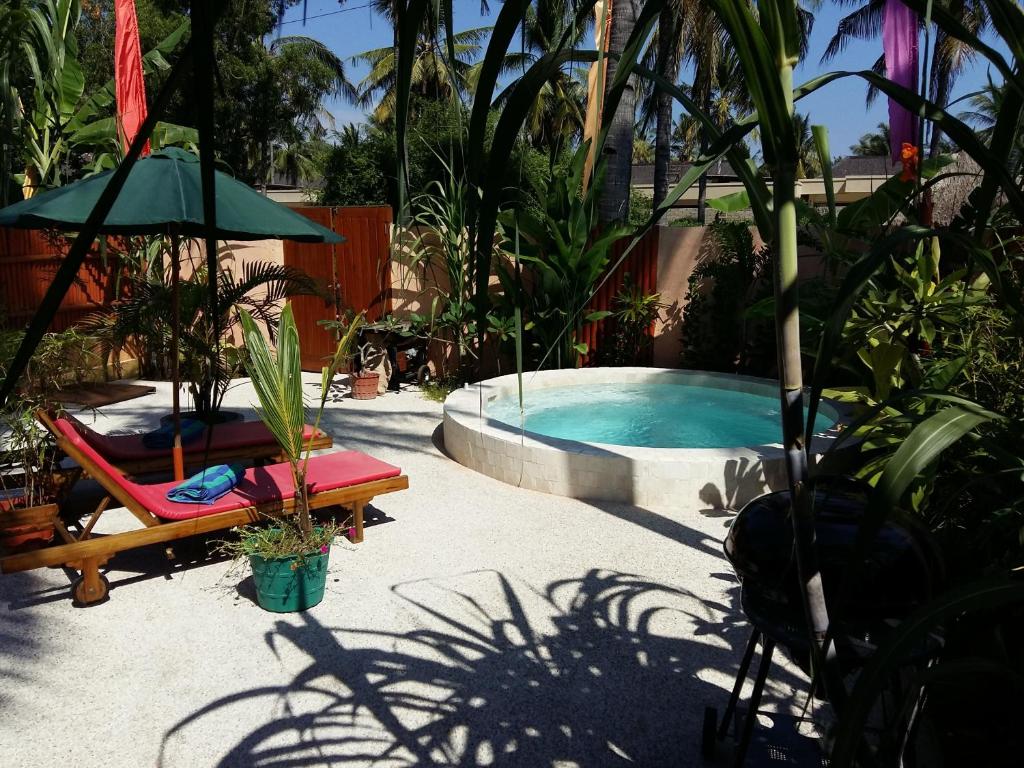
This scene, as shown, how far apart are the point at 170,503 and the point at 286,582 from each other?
3.17 feet

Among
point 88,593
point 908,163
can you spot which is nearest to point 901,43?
point 908,163

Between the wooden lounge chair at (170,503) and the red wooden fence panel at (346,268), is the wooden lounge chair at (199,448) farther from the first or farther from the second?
the red wooden fence panel at (346,268)

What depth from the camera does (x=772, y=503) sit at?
199 centimetres

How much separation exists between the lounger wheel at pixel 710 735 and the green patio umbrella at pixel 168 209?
11.4 ft

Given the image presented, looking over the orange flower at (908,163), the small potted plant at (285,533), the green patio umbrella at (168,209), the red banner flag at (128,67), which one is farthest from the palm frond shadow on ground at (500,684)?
the red banner flag at (128,67)

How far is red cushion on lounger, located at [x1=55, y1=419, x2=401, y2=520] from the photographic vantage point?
13.8ft

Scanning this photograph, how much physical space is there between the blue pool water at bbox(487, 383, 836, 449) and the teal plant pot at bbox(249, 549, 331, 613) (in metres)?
3.87

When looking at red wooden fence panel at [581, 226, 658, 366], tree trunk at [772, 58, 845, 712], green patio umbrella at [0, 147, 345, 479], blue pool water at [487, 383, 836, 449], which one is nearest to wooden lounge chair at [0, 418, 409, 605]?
green patio umbrella at [0, 147, 345, 479]

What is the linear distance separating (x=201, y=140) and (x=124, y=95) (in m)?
9.75

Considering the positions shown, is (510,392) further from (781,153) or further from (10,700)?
(781,153)

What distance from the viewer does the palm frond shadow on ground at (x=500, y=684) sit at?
2.82 meters

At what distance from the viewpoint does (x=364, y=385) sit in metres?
9.09

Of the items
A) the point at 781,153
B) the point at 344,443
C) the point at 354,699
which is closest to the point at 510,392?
the point at 344,443

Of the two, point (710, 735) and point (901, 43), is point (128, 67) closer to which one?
point (901, 43)
